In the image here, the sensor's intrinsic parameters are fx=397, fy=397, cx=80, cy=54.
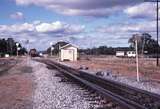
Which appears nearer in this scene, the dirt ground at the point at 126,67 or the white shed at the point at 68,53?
the dirt ground at the point at 126,67

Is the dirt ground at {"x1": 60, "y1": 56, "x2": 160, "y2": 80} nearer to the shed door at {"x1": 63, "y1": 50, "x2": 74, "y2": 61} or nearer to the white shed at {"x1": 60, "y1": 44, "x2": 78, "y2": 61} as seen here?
the shed door at {"x1": 63, "y1": 50, "x2": 74, "y2": 61}

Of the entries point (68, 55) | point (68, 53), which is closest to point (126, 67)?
point (68, 53)

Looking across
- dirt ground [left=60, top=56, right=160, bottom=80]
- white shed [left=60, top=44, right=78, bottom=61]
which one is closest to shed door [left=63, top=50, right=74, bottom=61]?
white shed [left=60, top=44, right=78, bottom=61]

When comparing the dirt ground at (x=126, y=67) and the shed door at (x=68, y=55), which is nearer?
the dirt ground at (x=126, y=67)

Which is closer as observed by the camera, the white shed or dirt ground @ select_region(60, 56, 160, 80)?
dirt ground @ select_region(60, 56, 160, 80)

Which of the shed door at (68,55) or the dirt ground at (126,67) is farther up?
the shed door at (68,55)

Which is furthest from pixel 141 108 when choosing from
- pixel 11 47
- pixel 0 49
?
pixel 11 47

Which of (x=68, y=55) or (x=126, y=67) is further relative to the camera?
(x=68, y=55)

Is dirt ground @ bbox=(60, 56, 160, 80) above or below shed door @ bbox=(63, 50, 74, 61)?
below

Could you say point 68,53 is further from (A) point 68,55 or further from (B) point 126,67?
(B) point 126,67

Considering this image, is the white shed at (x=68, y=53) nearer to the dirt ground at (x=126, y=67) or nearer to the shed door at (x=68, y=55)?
the shed door at (x=68, y=55)

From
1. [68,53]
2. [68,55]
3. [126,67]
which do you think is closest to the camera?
[126,67]

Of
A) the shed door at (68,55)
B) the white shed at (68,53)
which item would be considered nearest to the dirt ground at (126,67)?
the shed door at (68,55)

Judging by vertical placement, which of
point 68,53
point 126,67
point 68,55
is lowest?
point 126,67
